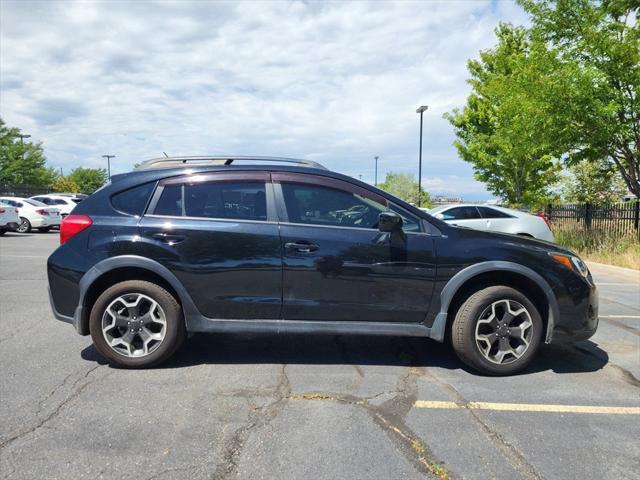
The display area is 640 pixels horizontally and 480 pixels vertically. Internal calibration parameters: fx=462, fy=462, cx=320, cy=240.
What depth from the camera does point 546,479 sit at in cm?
249

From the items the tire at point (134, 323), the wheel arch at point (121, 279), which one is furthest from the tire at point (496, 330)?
the tire at point (134, 323)

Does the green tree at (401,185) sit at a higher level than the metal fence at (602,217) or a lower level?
higher

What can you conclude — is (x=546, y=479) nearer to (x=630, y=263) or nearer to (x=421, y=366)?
(x=421, y=366)

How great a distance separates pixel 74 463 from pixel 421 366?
2.80 meters

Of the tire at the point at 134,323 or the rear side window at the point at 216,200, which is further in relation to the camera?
the rear side window at the point at 216,200

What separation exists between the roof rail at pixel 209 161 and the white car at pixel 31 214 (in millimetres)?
18612

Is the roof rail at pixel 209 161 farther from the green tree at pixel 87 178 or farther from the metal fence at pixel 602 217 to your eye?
the green tree at pixel 87 178

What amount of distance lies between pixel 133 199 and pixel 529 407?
3611 millimetres

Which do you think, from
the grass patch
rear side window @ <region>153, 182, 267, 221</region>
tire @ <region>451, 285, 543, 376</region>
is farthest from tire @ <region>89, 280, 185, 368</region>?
the grass patch

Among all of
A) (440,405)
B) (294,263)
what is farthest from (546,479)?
(294,263)

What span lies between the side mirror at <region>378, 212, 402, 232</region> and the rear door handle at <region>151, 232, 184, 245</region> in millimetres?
1676

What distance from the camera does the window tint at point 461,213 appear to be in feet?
41.9

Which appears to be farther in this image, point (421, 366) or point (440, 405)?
point (421, 366)

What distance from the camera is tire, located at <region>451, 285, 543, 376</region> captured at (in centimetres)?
389
